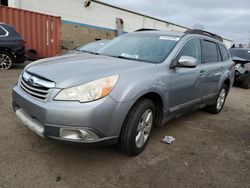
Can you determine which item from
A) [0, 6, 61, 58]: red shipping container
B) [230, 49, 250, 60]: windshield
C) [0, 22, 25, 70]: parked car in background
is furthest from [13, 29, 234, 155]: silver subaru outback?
[0, 6, 61, 58]: red shipping container

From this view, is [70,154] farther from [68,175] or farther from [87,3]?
[87,3]

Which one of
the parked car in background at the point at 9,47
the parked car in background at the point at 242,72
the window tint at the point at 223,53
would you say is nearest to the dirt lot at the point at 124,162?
the window tint at the point at 223,53

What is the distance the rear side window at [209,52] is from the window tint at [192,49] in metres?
0.22

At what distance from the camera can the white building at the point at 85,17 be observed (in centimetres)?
1453

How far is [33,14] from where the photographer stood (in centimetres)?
1161

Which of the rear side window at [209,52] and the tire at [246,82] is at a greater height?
the rear side window at [209,52]

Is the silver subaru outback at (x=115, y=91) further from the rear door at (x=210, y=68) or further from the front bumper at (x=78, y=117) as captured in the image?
the rear door at (x=210, y=68)

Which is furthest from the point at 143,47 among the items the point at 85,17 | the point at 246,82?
the point at 85,17

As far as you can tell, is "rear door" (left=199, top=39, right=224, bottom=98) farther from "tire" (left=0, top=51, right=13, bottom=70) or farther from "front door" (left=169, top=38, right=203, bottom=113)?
"tire" (left=0, top=51, right=13, bottom=70)

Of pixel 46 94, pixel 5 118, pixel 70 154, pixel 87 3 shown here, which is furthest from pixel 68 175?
pixel 87 3

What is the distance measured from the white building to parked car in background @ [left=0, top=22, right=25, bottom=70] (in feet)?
17.4

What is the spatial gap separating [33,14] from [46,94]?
10491 mm

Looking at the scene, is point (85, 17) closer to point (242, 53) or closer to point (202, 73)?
point (242, 53)

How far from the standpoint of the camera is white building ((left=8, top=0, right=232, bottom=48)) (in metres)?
14.5
